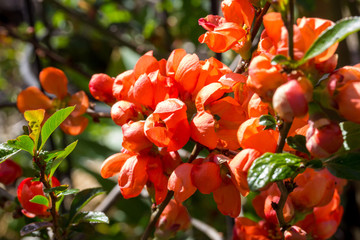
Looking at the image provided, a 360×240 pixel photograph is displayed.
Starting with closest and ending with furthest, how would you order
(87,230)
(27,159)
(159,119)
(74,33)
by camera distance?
(159,119) → (87,230) → (27,159) → (74,33)

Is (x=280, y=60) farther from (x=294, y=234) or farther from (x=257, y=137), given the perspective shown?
(x=294, y=234)

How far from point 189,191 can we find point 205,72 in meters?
0.14

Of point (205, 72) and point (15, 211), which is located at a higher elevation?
point (205, 72)

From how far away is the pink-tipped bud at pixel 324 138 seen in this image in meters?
0.36

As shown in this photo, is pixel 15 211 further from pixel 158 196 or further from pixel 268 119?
pixel 268 119

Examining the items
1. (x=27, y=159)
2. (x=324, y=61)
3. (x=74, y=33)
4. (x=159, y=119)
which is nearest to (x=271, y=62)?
(x=324, y=61)

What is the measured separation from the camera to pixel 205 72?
0.50 m

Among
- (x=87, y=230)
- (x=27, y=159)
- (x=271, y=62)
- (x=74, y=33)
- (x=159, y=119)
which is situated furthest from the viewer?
(x=74, y=33)

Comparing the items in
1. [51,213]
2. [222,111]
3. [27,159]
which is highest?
[222,111]

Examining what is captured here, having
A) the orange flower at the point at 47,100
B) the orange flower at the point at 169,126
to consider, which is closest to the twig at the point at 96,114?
the orange flower at the point at 47,100

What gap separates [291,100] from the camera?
1.12 feet

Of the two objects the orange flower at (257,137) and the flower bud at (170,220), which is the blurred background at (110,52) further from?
the orange flower at (257,137)

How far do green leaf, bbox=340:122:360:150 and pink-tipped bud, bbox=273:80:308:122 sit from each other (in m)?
0.08

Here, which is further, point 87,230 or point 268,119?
point 87,230
